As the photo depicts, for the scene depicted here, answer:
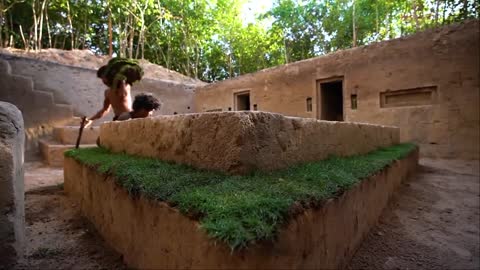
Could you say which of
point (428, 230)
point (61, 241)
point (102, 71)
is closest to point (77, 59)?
point (102, 71)

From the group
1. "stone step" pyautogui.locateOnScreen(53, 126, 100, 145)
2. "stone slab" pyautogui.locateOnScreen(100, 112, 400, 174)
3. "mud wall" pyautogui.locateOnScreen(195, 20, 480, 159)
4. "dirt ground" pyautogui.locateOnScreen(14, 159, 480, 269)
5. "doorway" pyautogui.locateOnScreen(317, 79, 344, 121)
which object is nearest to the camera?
"stone slab" pyautogui.locateOnScreen(100, 112, 400, 174)

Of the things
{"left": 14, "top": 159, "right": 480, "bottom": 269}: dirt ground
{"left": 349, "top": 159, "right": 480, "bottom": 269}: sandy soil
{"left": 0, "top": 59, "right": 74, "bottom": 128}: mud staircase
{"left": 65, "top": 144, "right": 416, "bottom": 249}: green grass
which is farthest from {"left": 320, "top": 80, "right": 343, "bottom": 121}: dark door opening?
{"left": 0, "top": 59, "right": 74, "bottom": 128}: mud staircase

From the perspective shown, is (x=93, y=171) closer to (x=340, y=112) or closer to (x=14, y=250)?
(x=14, y=250)

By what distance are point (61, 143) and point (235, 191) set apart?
576 cm

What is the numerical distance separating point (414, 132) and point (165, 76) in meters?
10.5

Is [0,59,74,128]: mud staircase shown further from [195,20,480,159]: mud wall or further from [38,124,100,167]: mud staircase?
[195,20,480,159]: mud wall

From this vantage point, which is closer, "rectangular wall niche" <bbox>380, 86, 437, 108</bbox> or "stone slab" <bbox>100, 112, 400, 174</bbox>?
"stone slab" <bbox>100, 112, 400, 174</bbox>

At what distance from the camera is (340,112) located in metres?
9.16

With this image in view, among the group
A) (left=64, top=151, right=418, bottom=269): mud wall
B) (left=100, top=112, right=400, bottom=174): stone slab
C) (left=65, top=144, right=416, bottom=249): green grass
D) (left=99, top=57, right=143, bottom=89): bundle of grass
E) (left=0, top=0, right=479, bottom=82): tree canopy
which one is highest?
(left=0, top=0, right=479, bottom=82): tree canopy

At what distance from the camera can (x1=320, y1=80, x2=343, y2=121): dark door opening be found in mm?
8273

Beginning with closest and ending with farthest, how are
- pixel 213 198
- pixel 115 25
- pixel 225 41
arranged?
pixel 213 198 → pixel 115 25 → pixel 225 41

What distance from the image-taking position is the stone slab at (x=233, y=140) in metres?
1.37

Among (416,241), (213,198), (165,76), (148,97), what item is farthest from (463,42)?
(165,76)

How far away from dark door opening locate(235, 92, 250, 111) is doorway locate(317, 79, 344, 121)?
282 centimetres
